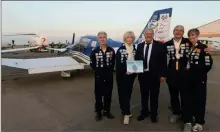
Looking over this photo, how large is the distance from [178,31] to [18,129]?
123 inches

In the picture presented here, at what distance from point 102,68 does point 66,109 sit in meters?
1.49

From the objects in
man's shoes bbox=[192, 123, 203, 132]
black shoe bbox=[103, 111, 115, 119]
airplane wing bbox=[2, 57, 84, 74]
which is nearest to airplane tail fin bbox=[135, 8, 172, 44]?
airplane wing bbox=[2, 57, 84, 74]

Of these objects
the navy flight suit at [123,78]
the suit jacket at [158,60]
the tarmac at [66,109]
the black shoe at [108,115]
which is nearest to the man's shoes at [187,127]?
the tarmac at [66,109]

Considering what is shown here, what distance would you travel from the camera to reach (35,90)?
6.98 metres

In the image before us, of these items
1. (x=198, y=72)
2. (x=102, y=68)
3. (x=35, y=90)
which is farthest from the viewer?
(x=35, y=90)

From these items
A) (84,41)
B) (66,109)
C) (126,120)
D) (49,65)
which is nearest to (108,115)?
(126,120)

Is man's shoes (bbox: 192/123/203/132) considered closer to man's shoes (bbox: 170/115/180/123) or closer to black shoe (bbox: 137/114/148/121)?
man's shoes (bbox: 170/115/180/123)

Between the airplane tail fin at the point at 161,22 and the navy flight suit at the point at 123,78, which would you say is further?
the airplane tail fin at the point at 161,22

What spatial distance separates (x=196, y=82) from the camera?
3.67m

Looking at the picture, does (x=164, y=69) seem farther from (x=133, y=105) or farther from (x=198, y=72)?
(x=133, y=105)

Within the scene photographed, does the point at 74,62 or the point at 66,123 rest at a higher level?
the point at 74,62

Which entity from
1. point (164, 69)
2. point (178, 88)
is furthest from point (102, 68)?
point (178, 88)

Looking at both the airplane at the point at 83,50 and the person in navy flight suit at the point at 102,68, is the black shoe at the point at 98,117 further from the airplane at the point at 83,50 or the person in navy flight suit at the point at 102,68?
the airplane at the point at 83,50

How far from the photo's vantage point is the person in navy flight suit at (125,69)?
13.2ft
